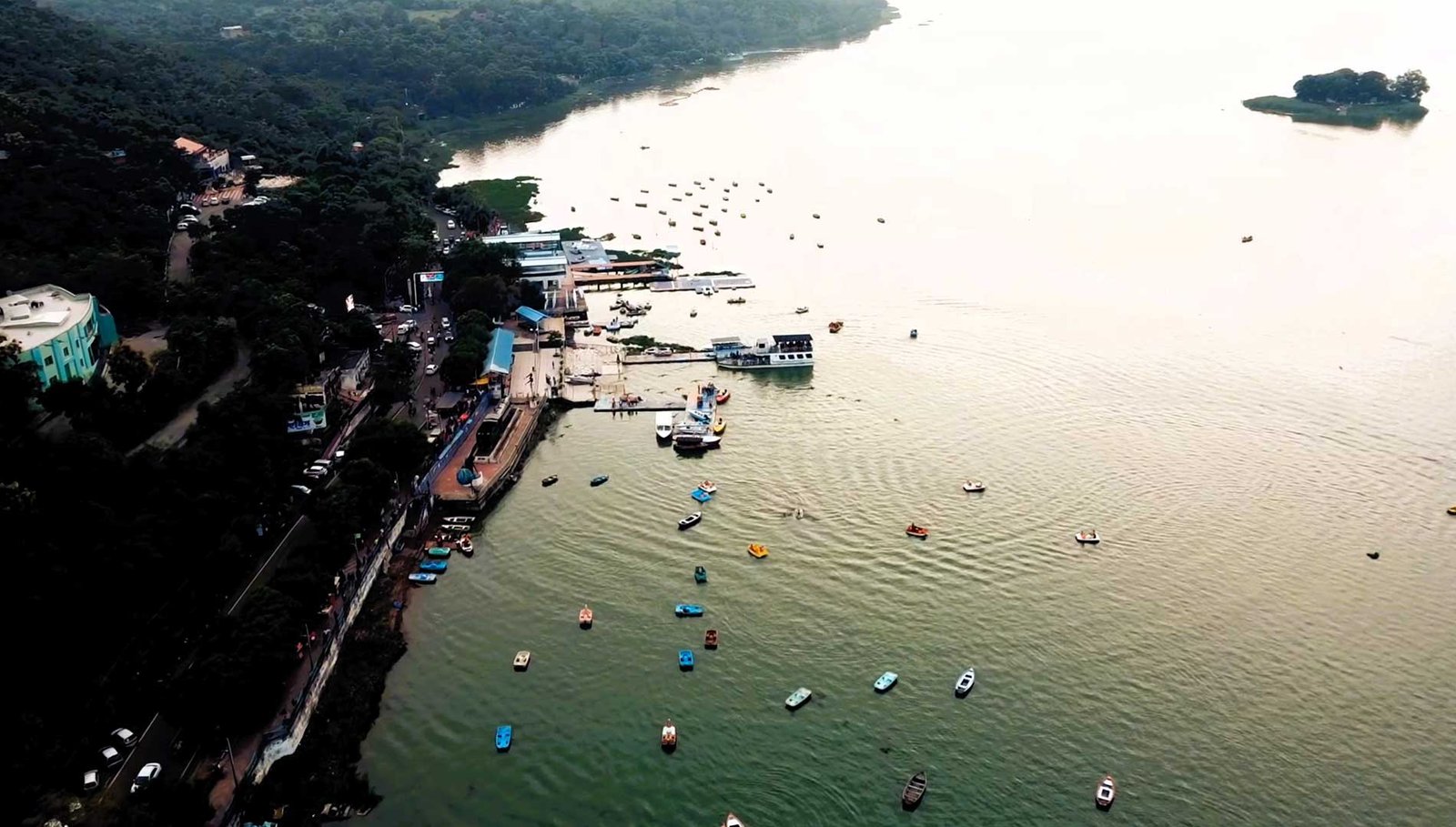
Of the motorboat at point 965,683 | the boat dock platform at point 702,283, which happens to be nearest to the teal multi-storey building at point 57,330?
the boat dock platform at point 702,283

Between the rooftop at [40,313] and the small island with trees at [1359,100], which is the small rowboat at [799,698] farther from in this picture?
the small island with trees at [1359,100]

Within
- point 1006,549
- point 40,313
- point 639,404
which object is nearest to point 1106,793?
point 1006,549

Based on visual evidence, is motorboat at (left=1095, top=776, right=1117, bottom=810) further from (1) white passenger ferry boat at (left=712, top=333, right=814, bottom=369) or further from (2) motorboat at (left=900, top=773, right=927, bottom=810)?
(1) white passenger ferry boat at (left=712, top=333, right=814, bottom=369)

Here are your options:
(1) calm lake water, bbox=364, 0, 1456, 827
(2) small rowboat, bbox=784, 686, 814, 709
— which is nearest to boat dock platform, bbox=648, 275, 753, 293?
(1) calm lake water, bbox=364, 0, 1456, 827

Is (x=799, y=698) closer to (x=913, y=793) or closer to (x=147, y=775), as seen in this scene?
(x=913, y=793)

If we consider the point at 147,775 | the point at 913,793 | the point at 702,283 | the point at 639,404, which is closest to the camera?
the point at 147,775
